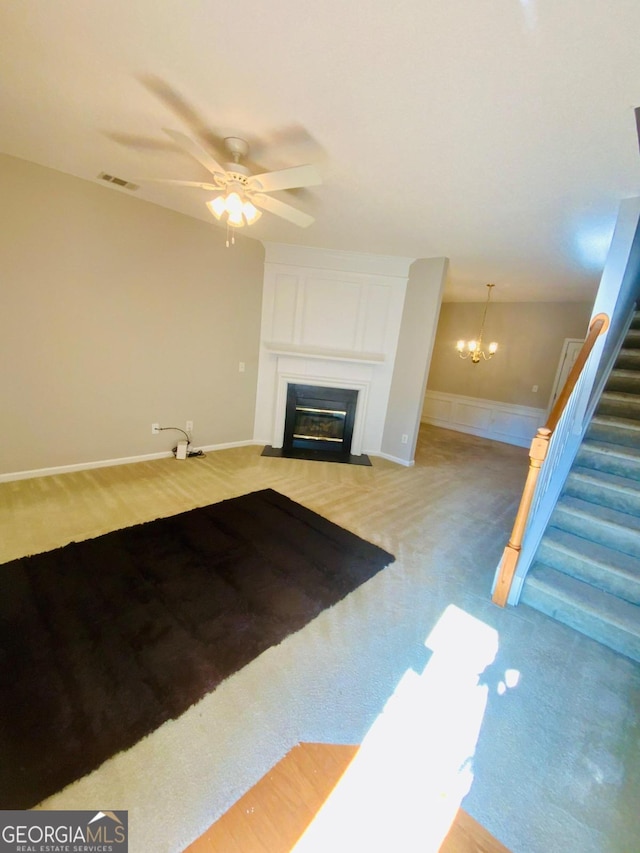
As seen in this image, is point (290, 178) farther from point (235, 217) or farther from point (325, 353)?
point (325, 353)

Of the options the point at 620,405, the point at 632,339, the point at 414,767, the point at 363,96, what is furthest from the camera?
the point at 632,339

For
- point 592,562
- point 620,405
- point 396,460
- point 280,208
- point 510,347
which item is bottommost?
point 396,460

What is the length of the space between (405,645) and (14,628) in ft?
6.23

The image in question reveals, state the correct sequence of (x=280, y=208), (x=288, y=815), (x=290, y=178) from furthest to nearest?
(x=280, y=208), (x=290, y=178), (x=288, y=815)

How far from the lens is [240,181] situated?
199 cm

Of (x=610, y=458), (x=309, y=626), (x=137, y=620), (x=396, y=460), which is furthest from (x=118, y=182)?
(x=610, y=458)

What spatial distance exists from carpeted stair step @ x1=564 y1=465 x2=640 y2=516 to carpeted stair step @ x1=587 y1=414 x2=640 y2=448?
335 millimetres

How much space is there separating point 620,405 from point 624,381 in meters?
0.33

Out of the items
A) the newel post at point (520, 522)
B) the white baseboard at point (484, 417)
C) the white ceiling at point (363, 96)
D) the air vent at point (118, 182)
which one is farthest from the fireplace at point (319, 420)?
the white baseboard at point (484, 417)

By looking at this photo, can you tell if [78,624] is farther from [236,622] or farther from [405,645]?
[405,645]

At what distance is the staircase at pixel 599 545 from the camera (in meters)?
1.79

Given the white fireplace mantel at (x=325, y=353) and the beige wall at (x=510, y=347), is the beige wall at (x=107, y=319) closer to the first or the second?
the white fireplace mantel at (x=325, y=353)

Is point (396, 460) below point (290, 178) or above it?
below

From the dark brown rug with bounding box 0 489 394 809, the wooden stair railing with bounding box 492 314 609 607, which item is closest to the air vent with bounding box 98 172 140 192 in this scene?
the dark brown rug with bounding box 0 489 394 809
